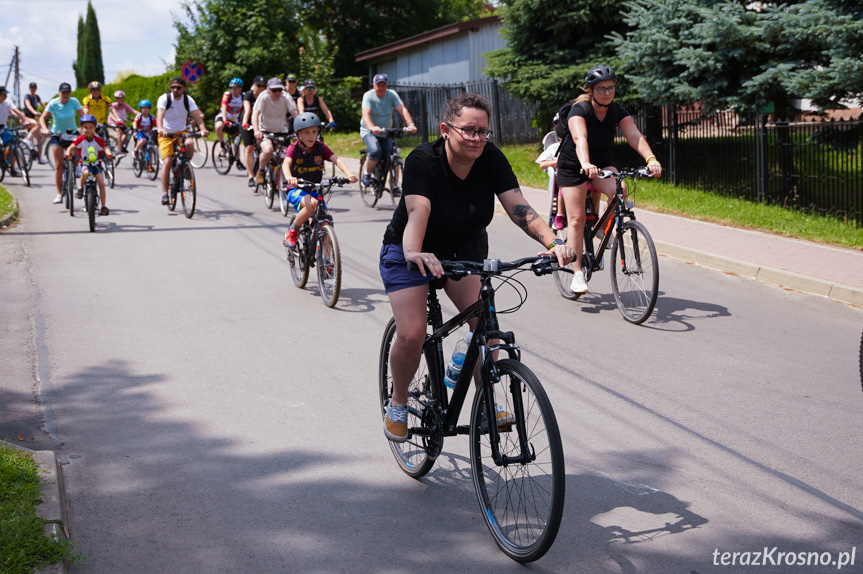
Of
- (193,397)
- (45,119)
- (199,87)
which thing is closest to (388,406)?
(193,397)

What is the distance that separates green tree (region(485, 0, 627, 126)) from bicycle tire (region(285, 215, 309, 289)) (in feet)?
34.3

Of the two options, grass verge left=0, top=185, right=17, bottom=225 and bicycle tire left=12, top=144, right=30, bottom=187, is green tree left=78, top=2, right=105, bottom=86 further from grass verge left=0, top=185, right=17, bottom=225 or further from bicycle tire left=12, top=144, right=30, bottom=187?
grass verge left=0, top=185, right=17, bottom=225

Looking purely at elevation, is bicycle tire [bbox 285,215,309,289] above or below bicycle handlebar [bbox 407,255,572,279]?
below

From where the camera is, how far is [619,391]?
247 inches

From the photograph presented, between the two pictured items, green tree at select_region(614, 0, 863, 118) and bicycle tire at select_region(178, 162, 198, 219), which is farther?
bicycle tire at select_region(178, 162, 198, 219)

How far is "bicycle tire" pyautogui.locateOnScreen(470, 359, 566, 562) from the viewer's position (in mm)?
3638

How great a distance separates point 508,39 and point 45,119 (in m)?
9.67

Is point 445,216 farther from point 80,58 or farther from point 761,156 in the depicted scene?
point 80,58

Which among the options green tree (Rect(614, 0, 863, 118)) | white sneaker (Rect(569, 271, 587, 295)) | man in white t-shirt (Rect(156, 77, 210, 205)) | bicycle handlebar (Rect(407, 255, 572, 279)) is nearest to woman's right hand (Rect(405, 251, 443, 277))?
bicycle handlebar (Rect(407, 255, 572, 279))

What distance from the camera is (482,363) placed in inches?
157

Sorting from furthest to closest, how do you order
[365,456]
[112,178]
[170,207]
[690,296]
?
[112,178]
[170,207]
[690,296]
[365,456]

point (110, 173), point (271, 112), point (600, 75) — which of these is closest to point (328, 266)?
point (600, 75)

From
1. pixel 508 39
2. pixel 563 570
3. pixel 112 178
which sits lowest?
pixel 563 570

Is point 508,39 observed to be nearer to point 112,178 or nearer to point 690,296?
point 112,178
